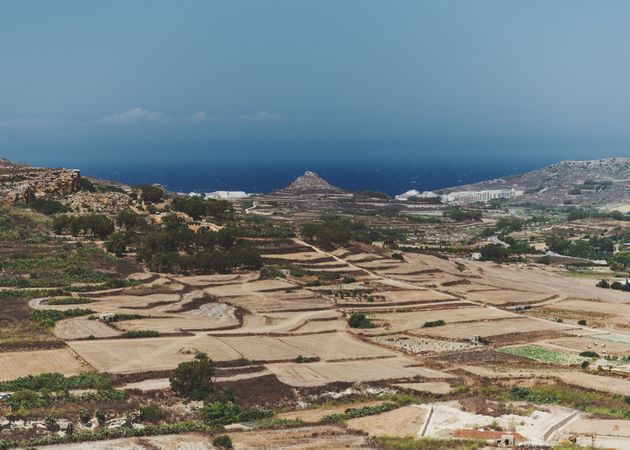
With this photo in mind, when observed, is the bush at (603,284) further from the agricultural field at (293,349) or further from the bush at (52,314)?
the bush at (52,314)

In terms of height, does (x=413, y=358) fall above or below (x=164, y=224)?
below

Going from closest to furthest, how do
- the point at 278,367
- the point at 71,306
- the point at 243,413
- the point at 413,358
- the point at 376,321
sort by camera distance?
the point at 243,413 < the point at 278,367 < the point at 413,358 < the point at 71,306 < the point at 376,321

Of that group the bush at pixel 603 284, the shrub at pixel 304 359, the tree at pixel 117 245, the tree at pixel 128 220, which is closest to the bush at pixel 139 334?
the shrub at pixel 304 359

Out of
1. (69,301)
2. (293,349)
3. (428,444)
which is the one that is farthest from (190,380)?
(69,301)

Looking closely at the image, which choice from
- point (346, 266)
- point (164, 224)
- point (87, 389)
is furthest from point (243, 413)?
point (164, 224)

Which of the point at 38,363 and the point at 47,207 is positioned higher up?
the point at 47,207

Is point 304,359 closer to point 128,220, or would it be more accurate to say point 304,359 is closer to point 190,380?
point 190,380

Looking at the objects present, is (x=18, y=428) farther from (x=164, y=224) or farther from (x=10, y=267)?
(x=164, y=224)

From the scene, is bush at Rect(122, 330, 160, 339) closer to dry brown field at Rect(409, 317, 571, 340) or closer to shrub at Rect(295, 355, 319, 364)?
shrub at Rect(295, 355, 319, 364)
